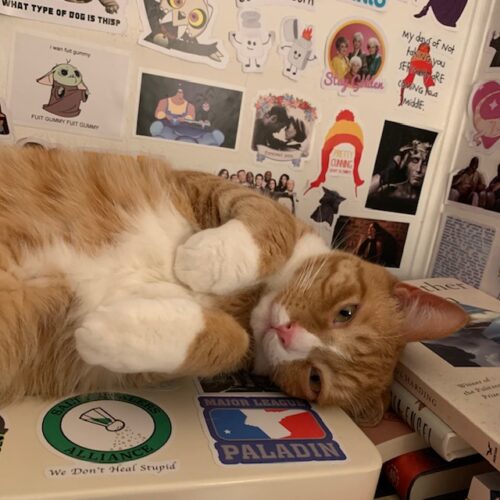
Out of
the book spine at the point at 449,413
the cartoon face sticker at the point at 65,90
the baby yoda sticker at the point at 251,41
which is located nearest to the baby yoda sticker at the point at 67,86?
the cartoon face sticker at the point at 65,90

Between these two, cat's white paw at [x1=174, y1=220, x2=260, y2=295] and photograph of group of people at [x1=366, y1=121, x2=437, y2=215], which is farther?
photograph of group of people at [x1=366, y1=121, x2=437, y2=215]

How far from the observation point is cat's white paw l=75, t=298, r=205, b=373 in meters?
0.86

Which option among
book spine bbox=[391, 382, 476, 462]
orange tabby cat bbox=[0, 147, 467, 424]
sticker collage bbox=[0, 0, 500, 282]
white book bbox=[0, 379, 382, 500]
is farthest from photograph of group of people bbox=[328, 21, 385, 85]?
white book bbox=[0, 379, 382, 500]

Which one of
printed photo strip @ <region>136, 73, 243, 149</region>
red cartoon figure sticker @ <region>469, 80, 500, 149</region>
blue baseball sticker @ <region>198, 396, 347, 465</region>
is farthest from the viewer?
red cartoon figure sticker @ <region>469, 80, 500, 149</region>

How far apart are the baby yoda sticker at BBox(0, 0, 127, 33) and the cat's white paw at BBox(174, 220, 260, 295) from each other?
639mm

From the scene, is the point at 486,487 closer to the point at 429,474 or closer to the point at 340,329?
the point at 429,474

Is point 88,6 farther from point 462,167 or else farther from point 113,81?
point 462,167

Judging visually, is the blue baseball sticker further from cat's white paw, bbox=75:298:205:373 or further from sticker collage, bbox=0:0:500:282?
sticker collage, bbox=0:0:500:282

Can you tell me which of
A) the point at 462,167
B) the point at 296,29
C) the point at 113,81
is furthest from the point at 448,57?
the point at 113,81

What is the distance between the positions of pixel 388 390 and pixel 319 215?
0.63 metres

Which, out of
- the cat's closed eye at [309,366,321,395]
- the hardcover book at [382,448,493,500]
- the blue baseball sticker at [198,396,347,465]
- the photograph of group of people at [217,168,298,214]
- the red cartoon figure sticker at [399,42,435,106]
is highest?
the red cartoon figure sticker at [399,42,435,106]

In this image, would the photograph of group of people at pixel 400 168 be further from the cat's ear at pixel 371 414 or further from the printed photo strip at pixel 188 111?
the cat's ear at pixel 371 414

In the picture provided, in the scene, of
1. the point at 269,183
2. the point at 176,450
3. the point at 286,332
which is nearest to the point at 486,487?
the point at 286,332

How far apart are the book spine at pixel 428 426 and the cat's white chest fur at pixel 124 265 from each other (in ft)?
2.05
